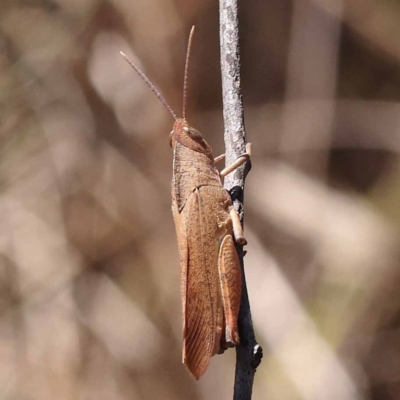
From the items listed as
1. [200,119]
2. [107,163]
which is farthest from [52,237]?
[200,119]

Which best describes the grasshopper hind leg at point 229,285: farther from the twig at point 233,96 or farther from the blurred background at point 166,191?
the blurred background at point 166,191

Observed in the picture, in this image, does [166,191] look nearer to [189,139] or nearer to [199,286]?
[189,139]

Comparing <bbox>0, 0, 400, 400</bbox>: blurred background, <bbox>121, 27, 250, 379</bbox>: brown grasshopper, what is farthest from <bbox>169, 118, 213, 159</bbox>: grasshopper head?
<bbox>0, 0, 400, 400</bbox>: blurred background

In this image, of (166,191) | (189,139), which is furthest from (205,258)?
(166,191)

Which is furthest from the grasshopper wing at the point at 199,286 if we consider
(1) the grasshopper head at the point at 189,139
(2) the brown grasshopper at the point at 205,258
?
(1) the grasshopper head at the point at 189,139

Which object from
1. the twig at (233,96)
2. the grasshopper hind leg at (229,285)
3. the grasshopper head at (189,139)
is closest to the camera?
the grasshopper hind leg at (229,285)

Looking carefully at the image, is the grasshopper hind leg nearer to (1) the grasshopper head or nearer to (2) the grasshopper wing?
(2) the grasshopper wing
